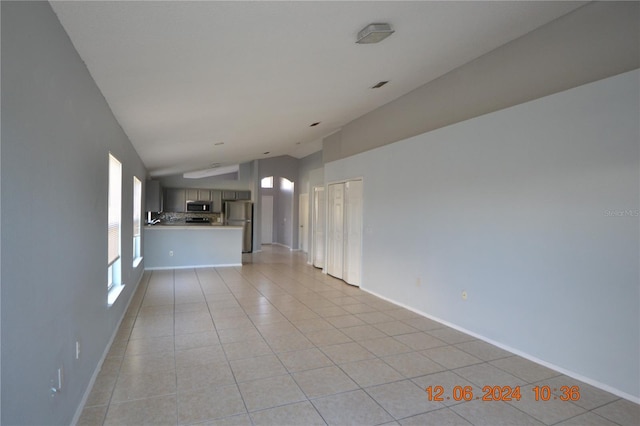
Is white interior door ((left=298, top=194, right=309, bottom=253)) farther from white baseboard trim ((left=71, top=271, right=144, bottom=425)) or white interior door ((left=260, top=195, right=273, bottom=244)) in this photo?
white baseboard trim ((left=71, top=271, right=144, bottom=425))

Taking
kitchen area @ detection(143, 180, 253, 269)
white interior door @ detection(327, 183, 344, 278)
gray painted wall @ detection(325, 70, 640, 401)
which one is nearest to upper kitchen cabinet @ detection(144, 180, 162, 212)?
kitchen area @ detection(143, 180, 253, 269)

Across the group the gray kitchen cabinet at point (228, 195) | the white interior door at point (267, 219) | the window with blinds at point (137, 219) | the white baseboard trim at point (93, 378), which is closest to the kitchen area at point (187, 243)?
the window with blinds at point (137, 219)

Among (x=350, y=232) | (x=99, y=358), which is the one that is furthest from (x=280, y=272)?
(x=99, y=358)

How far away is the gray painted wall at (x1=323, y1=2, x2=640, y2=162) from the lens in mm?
2617

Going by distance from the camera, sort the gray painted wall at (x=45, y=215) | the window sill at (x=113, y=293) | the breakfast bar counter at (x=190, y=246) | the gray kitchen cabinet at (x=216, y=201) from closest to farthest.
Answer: the gray painted wall at (x=45, y=215) → the window sill at (x=113, y=293) → the breakfast bar counter at (x=190, y=246) → the gray kitchen cabinet at (x=216, y=201)

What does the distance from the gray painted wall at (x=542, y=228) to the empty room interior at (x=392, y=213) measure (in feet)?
0.06

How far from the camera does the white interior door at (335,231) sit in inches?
267

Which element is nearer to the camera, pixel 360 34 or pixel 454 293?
pixel 360 34

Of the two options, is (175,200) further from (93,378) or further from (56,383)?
(56,383)

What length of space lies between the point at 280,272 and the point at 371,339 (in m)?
4.15

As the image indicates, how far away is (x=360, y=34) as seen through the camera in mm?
2695

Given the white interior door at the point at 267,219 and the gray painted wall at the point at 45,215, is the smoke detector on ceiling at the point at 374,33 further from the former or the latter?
the white interior door at the point at 267,219

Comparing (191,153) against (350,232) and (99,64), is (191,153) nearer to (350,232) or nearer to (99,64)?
(350,232)

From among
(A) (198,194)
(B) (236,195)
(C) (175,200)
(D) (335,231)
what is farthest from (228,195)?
(D) (335,231)
